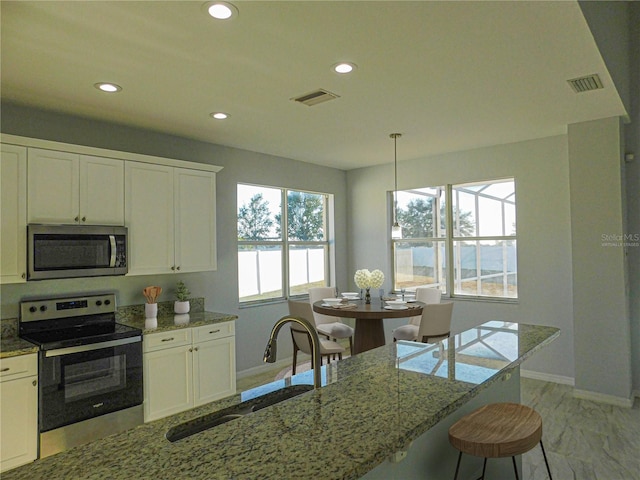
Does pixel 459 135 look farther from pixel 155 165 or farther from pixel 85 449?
pixel 85 449

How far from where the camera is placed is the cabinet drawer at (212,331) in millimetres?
3650

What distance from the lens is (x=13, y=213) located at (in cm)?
296

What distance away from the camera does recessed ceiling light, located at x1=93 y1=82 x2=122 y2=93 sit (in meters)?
2.90

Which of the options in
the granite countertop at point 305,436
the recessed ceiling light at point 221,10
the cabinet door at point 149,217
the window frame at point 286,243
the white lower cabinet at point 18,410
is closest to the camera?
the granite countertop at point 305,436

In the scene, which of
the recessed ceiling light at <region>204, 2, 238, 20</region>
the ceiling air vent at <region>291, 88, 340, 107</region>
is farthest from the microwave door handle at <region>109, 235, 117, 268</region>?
the recessed ceiling light at <region>204, 2, 238, 20</region>

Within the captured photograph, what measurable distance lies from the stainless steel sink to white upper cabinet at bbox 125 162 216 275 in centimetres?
249

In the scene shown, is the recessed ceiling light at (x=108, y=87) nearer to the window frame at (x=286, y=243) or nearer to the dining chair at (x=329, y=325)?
the window frame at (x=286, y=243)

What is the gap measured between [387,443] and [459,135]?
159 inches

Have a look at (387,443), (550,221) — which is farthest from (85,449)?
(550,221)

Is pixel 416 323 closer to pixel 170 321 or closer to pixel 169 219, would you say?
pixel 170 321

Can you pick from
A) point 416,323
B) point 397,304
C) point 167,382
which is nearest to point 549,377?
point 416,323

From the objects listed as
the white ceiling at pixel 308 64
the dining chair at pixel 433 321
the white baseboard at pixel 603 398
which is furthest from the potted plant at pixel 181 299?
the white baseboard at pixel 603 398

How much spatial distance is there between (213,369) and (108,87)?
2.44 metres

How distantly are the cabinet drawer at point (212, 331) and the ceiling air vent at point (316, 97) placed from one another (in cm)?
209
